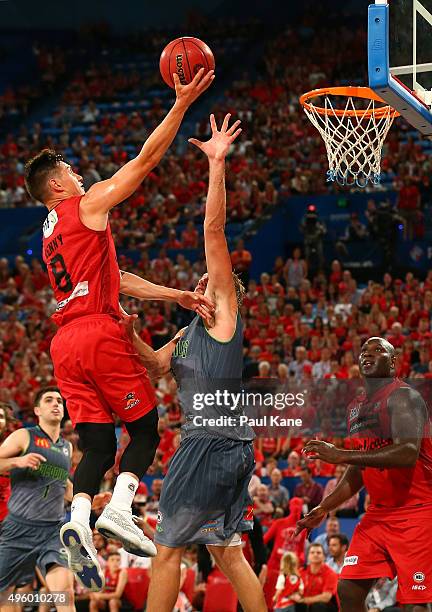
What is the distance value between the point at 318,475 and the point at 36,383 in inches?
226

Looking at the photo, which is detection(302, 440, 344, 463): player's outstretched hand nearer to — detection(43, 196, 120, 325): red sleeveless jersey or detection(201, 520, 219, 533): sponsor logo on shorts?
detection(201, 520, 219, 533): sponsor logo on shorts

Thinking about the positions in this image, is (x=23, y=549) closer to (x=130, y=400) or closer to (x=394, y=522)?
(x=130, y=400)

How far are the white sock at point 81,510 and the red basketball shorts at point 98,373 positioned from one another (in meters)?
0.47

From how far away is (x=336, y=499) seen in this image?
271 inches

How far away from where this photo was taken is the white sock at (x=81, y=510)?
5.55 m

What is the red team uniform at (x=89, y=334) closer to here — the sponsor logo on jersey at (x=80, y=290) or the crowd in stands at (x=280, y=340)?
the sponsor logo on jersey at (x=80, y=290)

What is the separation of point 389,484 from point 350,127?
3.66 metres

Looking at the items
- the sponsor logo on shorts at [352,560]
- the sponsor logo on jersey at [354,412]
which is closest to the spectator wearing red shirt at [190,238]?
the sponsor logo on jersey at [354,412]

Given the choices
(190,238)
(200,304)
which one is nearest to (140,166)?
(200,304)

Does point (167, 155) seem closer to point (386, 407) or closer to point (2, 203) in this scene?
point (2, 203)

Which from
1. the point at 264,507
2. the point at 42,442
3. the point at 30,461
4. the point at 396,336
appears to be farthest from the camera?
the point at 396,336

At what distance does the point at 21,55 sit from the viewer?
28859 mm

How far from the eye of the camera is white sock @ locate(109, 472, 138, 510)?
5.65 m

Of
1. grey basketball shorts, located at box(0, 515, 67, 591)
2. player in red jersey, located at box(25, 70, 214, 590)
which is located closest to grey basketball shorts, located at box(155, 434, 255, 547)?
player in red jersey, located at box(25, 70, 214, 590)
